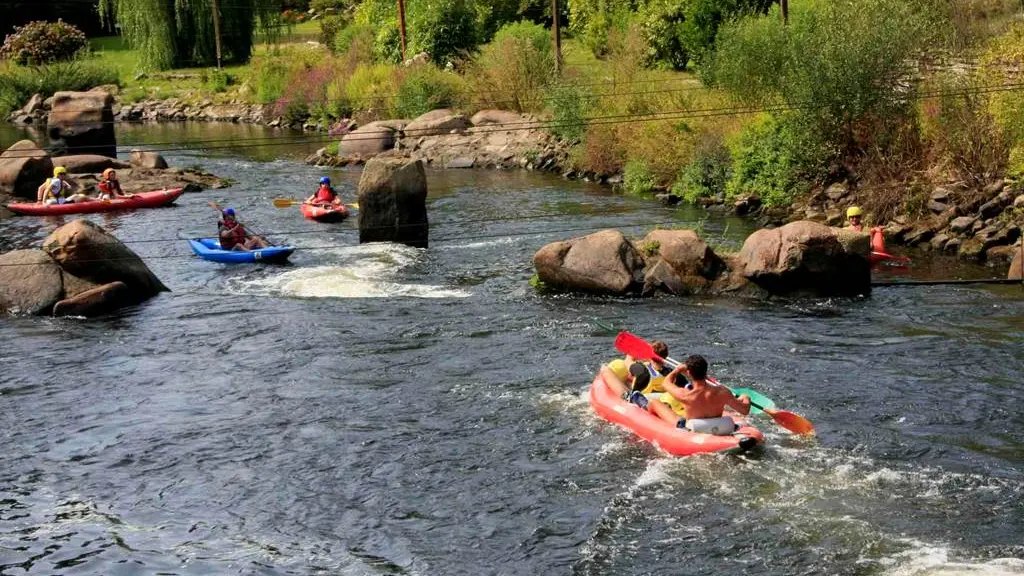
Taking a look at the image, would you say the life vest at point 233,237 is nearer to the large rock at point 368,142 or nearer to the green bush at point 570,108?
the green bush at point 570,108

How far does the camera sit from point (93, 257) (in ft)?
69.3

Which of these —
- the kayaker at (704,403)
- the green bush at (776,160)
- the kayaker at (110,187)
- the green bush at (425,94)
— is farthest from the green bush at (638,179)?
the kayaker at (704,403)

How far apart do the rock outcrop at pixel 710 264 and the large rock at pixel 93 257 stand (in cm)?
734

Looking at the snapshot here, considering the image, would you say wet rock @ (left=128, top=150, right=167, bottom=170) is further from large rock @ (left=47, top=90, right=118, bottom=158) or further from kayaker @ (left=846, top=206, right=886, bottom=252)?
kayaker @ (left=846, top=206, right=886, bottom=252)

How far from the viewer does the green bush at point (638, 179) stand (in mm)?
31484

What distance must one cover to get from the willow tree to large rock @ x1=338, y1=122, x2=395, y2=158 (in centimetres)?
2143

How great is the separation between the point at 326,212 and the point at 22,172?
11027 millimetres

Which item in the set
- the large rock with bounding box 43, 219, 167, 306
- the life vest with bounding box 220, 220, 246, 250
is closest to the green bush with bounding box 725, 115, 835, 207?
the life vest with bounding box 220, 220, 246, 250

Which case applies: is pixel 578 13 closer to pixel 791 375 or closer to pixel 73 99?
pixel 73 99

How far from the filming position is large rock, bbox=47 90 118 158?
4394 cm

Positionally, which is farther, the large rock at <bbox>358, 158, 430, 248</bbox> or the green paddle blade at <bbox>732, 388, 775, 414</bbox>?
the large rock at <bbox>358, 158, 430, 248</bbox>

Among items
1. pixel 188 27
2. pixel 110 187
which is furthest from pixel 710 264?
pixel 188 27

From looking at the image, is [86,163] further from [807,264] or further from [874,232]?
[807,264]

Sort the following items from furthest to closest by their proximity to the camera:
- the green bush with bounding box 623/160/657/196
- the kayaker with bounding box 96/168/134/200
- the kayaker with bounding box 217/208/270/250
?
1. the kayaker with bounding box 96/168/134/200
2. the green bush with bounding box 623/160/657/196
3. the kayaker with bounding box 217/208/270/250
